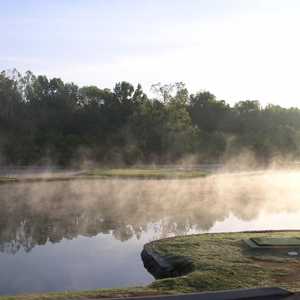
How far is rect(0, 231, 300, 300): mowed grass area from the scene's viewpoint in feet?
24.5

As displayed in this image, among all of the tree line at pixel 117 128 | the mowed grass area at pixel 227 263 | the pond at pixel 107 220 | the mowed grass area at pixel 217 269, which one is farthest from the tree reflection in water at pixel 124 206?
the tree line at pixel 117 128

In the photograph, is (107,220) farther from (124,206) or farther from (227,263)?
(227,263)

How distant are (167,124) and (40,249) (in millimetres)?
31891

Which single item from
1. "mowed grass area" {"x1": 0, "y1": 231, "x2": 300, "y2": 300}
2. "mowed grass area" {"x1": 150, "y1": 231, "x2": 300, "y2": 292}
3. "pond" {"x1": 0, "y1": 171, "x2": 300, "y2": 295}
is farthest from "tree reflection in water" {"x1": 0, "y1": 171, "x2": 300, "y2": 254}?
"mowed grass area" {"x1": 0, "y1": 231, "x2": 300, "y2": 300}

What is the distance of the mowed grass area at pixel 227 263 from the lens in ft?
25.2

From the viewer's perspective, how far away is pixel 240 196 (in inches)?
856

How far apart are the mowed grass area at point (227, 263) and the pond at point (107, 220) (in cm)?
89

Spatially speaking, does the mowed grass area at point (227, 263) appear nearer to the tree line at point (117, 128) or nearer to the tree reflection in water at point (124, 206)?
the tree reflection in water at point (124, 206)

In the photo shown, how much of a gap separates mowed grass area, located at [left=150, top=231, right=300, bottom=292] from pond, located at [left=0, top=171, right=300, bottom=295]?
0.89 m

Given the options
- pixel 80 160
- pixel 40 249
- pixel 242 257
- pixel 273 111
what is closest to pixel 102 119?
pixel 80 160

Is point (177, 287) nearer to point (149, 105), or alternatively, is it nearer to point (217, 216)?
point (217, 216)

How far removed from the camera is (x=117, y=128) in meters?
45.4

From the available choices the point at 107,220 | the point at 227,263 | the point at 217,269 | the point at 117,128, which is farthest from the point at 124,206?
the point at 117,128

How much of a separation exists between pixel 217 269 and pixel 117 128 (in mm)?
37303
